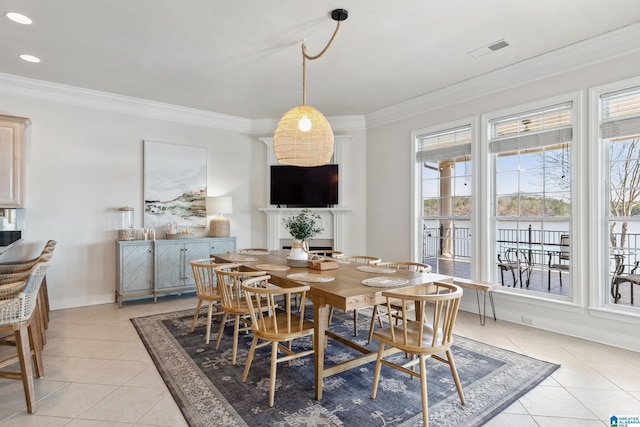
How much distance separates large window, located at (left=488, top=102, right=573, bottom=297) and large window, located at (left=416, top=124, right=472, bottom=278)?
0.40m

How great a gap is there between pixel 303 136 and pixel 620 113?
10.5ft

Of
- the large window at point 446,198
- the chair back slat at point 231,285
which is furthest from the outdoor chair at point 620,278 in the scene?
the chair back slat at point 231,285

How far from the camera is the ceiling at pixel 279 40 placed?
2951 mm

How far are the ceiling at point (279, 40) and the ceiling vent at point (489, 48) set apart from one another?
8 cm

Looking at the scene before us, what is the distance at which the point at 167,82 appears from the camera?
458 centimetres

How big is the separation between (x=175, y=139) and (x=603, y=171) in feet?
18.9

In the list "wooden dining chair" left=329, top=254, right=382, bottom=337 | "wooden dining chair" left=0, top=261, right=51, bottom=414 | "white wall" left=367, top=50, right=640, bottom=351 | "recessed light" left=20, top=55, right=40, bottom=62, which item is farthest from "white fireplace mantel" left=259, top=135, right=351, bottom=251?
"wooden dining chair" left=0, top=261, right=51, bottom=414

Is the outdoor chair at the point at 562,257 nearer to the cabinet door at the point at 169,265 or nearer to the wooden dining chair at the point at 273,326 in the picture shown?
the wooden dining chair at the point at 273,326

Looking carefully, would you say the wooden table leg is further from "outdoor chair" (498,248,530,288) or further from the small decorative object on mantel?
"outdoor chair" (498,248,530,288)

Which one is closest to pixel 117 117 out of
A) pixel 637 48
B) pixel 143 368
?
pixel 143 368

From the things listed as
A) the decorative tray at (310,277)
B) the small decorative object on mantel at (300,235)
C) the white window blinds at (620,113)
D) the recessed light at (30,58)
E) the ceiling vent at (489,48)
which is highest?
the ceiling vent at (489,48)

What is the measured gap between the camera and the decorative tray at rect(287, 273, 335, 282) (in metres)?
2.77

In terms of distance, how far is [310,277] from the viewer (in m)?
2.87

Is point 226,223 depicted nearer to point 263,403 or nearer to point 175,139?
point 175,139
